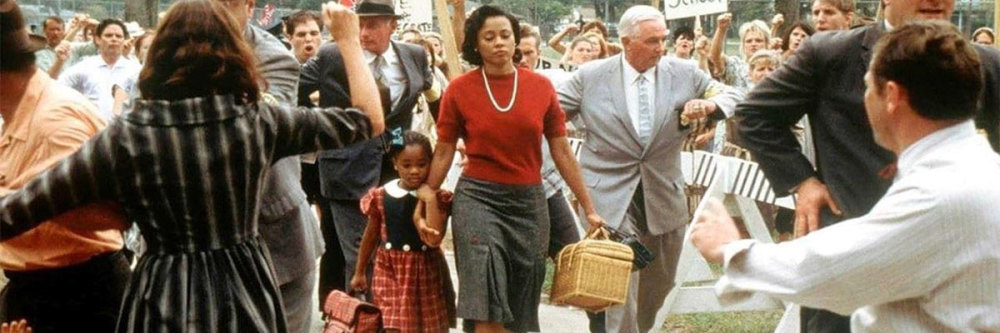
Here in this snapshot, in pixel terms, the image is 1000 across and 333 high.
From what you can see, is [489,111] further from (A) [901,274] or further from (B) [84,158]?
(A) [901,274]

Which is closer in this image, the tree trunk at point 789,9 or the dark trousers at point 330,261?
the dark trousers at point 330,261

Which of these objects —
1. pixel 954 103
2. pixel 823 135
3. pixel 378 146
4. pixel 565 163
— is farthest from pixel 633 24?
pixel 954 103

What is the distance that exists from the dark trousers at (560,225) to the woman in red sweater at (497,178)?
360mm

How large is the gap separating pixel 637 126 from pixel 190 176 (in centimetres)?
416

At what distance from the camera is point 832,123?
5336mm

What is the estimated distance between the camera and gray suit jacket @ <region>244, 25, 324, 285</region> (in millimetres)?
6270

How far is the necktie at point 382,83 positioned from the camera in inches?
338

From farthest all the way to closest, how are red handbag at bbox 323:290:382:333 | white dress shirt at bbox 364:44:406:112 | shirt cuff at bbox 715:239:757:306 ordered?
white dress shirt at bbox 364:44:406:112, red handbag at bbox 323:290:382:333, shirt cuff at bbox 715:239:757:306

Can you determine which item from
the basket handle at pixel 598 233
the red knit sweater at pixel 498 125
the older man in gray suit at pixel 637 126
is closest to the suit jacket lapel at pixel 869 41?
the red knit sweater at pixel 498 125

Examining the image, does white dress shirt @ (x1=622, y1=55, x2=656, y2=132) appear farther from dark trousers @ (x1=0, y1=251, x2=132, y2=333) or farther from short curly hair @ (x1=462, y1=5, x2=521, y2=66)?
dark trousers @ (x1=0, y1=251, x2=132, y2=333)

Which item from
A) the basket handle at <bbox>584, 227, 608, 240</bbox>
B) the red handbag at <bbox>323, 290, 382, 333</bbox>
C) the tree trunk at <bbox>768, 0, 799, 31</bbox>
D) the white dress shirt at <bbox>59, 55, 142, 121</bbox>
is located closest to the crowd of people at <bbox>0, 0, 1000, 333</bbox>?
the basket handle at <bbox>584, 227, 608, 240</bbox>

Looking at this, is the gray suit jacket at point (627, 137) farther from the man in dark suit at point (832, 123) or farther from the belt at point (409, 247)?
the man in dark suit at point (832, 123)

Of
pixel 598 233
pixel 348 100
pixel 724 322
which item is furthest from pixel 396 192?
pixel 724 322

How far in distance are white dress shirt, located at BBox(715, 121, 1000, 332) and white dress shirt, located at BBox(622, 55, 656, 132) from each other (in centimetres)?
456
